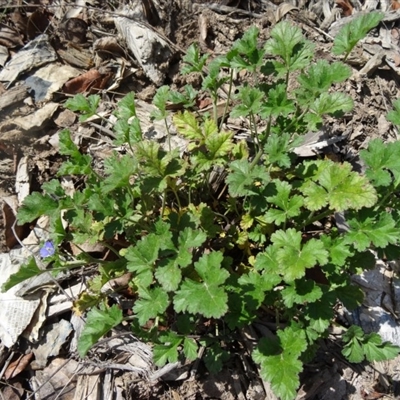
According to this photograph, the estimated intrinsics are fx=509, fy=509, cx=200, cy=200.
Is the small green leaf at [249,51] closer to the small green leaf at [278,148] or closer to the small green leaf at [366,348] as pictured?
the small green leaf at [278,148]

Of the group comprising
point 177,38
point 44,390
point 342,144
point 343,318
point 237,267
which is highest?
point 177,38

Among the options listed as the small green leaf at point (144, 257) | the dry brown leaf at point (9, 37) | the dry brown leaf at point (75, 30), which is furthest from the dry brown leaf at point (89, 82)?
the small green leaf at point (144, 257)

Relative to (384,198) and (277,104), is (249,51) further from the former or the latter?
(384,198)

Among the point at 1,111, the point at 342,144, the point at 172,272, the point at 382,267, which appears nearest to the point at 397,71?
the point at 342,144

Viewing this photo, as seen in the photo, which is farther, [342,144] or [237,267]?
[342,144]

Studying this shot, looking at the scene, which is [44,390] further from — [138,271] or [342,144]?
[342,144]

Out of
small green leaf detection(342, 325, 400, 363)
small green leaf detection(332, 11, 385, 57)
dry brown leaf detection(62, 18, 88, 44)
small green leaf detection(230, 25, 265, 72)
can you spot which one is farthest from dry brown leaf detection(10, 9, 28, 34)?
small green leaf detection(342, 325, 400, 363)
